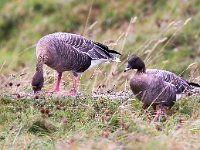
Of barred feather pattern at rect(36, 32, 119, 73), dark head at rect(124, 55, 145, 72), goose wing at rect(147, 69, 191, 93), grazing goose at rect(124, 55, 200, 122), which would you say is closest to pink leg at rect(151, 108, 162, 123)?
grazing goose at rect(124, 55, 200, 122)

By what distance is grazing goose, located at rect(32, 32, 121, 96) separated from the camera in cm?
1066

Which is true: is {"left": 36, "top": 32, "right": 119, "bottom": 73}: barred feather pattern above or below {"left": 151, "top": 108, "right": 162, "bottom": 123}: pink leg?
above

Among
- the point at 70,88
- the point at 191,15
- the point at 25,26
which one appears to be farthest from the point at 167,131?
the point at 25,26

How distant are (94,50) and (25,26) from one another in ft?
25.4

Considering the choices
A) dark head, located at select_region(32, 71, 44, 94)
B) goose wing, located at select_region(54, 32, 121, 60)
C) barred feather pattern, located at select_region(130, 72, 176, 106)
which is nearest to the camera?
barred feather pattern, located at select_region(130, 72, 176, 106)

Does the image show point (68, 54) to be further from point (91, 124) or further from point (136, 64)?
point (91, 124)

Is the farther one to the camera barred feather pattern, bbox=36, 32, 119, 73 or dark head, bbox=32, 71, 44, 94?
barred feather pattern, bbox=36, 32, 119, 73

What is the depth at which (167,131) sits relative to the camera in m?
8.23

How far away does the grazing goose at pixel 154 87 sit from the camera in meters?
9.59

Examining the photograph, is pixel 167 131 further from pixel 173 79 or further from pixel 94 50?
pixel 94 50

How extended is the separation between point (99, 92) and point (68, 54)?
765 mm

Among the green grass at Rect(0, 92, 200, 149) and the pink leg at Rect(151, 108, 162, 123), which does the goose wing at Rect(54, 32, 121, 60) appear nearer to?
the green grass at Rect(0, 92, 200, 149)

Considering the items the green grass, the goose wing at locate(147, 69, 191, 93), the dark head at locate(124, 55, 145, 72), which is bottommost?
the green grass

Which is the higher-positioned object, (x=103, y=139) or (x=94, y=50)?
(x=94, y=50)
